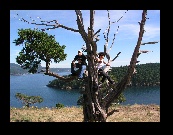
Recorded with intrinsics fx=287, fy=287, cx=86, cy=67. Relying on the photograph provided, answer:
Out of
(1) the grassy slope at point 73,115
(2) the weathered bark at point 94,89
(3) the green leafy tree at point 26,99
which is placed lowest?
(3) the green leafy tree at point 26,99

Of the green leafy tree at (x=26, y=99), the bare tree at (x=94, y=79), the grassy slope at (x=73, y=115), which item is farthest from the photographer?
the green leafy tree at (x=26, y=99)

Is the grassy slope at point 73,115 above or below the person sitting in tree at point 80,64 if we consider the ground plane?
below

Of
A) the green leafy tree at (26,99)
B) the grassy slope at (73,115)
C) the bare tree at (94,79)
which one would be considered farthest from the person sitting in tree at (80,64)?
the green leafy tree at (26,99)

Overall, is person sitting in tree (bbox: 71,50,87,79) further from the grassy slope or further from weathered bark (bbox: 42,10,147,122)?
the grassy slope

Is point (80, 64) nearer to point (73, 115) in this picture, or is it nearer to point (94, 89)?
Result: point (94, 89)

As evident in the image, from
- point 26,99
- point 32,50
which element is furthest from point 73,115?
point 26,99

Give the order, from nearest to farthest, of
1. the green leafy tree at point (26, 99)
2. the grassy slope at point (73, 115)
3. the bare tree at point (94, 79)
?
the bare tree at point (94, 79)
the grassy slope at point (73, 115)
the green leafy tree at point (26, 99)

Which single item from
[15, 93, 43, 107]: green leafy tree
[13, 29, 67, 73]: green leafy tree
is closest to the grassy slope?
[13, 29, 67, 73]: green leafy tree

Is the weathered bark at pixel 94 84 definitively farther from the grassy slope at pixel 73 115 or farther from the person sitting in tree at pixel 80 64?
the grassy slope at pixel 73 115
